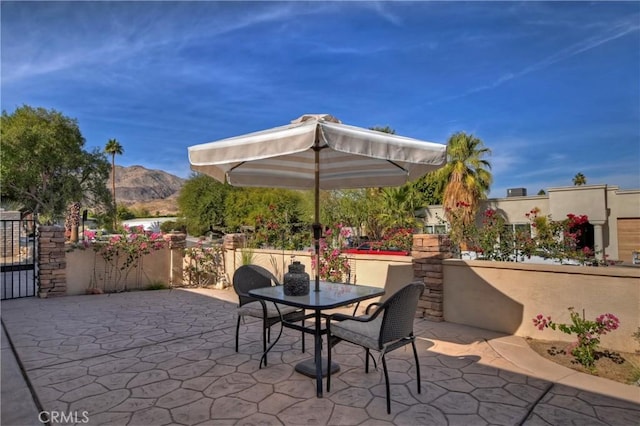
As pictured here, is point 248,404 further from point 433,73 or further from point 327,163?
point 433,73

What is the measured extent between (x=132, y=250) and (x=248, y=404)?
592cm

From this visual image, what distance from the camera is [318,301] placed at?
2738mm

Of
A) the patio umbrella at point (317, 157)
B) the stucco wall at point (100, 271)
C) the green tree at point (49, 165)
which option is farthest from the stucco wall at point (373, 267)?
the green tree at point (49, 165)

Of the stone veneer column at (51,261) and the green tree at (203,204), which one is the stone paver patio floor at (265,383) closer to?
the stone veneer column at (51,261)

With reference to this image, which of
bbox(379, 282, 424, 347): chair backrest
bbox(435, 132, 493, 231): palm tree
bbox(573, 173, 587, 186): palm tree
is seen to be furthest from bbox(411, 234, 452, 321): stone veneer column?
bbox(573, 173, 587, 186): palm tree

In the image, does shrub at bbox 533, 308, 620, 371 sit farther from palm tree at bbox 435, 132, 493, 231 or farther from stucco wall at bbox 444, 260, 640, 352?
palm tree at bbox 435, 132, 493, 231

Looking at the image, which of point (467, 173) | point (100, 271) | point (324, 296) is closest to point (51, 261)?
point (100, 271)

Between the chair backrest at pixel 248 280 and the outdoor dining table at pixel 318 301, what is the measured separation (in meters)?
0.34

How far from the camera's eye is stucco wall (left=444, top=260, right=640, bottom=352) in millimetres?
3322

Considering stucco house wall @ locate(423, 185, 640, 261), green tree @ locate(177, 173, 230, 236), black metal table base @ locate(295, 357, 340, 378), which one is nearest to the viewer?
black metal table base @ locate(295, 357, 340, 378)

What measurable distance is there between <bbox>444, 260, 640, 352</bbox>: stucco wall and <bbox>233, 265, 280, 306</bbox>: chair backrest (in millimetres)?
2440

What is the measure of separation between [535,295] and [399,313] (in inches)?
93.3

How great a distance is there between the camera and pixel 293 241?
6.93m

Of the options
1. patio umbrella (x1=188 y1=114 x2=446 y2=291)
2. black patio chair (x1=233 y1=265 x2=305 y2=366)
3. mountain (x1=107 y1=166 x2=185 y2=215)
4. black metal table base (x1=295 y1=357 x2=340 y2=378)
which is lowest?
black metal table base (x1=295 y1=357 x2=340 y2=378)
